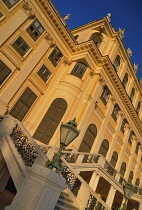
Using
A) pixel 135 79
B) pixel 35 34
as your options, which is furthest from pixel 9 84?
pixel 135 79

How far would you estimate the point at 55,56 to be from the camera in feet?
52.3

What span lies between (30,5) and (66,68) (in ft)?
19.7

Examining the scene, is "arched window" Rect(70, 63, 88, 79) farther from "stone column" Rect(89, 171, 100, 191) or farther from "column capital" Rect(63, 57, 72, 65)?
"stone column" Rect(89, 171, 100, 191)

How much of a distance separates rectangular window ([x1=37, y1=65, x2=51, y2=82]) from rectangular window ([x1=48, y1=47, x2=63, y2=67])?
1055mm

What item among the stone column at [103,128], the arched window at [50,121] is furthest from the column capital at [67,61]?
the stone column at [103,128]

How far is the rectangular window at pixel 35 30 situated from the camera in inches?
548

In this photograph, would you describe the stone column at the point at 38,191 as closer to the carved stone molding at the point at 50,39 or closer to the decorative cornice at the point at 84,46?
the carved stone molding at the point at 50,39

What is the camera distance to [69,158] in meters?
10.4

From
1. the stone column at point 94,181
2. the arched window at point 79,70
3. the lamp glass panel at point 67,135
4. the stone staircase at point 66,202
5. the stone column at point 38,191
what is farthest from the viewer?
the arched window at point 79,70

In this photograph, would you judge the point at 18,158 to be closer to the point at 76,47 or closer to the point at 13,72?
the point at 13,72

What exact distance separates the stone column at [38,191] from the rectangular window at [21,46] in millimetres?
11059

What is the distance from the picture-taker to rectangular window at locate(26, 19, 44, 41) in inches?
548

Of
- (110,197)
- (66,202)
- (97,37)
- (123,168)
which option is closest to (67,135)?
(66,202)

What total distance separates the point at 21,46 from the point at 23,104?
4540 millimetres
